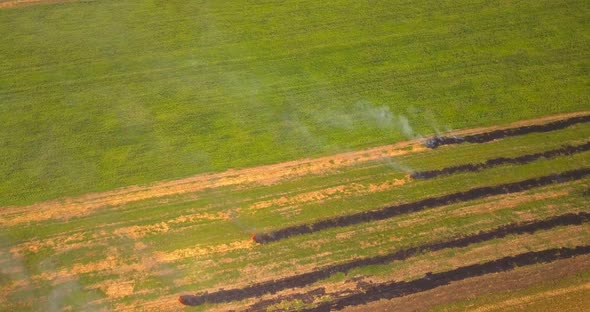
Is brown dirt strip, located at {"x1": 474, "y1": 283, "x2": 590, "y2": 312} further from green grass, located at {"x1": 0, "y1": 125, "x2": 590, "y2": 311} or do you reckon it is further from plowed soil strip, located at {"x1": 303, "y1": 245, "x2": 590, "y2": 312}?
green grass, located at {"x1": 0, "y1": 125, "x2": 590, "y2": 311}

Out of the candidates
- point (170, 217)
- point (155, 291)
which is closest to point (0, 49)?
point (170, 217)

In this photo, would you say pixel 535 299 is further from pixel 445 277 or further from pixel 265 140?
pixel 265 140

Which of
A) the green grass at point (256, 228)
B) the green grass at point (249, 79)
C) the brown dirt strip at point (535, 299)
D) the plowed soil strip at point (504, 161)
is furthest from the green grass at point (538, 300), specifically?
the green grass at point (249, 79)

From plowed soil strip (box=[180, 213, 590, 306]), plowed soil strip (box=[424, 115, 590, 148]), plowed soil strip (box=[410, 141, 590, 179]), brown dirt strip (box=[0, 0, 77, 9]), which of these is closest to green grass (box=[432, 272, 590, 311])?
plowed soil strip (box=[180, 213, 590, 306])

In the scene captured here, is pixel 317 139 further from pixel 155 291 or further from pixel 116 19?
pixel 116 19

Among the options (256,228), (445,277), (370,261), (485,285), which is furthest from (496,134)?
(256,228)
